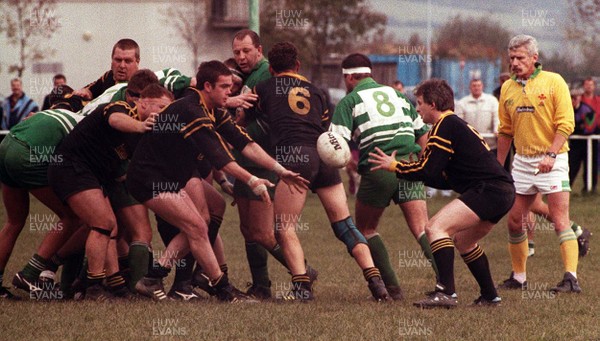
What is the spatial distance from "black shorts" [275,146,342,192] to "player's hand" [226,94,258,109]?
478 millimetres

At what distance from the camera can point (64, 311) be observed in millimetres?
8539

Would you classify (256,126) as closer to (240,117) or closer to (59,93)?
(240,117)

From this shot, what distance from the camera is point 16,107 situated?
21.4 m

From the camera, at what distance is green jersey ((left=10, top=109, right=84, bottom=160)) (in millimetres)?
9227

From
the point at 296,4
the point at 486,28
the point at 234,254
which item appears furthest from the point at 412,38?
the point at 234,254

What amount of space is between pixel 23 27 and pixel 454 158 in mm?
27564

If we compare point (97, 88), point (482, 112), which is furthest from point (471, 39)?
point (97, 88)

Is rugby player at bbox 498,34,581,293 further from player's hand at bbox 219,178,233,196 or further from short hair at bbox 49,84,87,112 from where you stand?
short hair at bbox 49,84,87,112

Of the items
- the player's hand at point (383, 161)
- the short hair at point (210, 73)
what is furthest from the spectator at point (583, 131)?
the short hair at point (210, 73)

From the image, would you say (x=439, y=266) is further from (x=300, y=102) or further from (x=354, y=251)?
(x=300, y=102)

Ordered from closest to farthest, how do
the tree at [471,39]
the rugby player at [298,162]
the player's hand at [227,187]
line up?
the rugby player at [298,162], the player's hand at [227,187], the tree at [471,39]

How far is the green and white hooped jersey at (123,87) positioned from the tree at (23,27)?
23.6m

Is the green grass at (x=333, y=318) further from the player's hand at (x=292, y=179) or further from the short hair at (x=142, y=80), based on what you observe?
the short hair at (x=142, y=80)

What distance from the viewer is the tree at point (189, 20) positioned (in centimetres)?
3766
